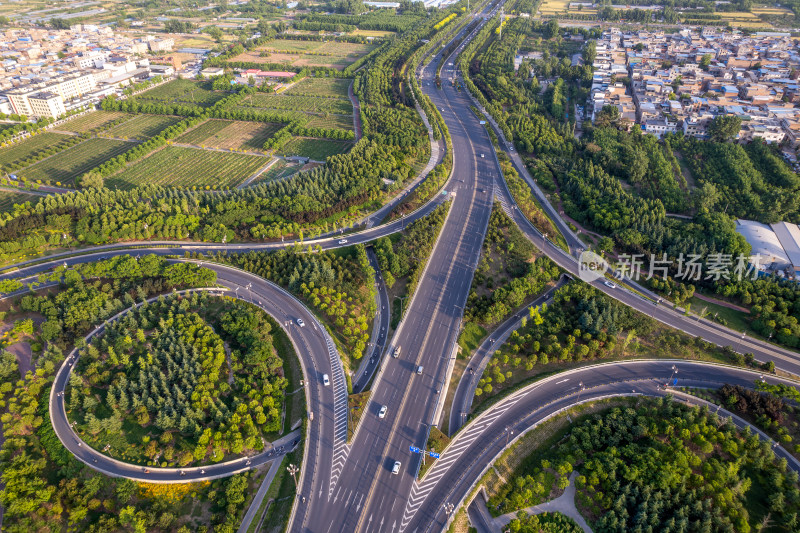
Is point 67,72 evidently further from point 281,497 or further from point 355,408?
point 281,497

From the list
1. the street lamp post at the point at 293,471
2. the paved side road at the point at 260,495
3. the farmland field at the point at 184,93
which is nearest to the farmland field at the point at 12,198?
the farmland field at the point at 184,93

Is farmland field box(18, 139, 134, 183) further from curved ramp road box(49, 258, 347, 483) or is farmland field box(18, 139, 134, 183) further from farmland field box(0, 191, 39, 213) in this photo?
curved ramp road box(49, 258, 347, 483)

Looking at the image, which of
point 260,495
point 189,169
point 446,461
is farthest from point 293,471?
point 189,169

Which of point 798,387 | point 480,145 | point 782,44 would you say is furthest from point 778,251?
point 782,44

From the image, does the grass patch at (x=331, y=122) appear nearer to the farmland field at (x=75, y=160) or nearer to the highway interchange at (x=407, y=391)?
the farmland field at (x=75, y=160)

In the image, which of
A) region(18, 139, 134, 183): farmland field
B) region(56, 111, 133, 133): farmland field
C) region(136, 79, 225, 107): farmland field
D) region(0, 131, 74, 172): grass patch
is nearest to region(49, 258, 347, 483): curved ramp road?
region(18, 139, 134, 183): farmland field

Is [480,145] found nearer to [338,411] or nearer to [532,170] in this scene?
[532,170]
